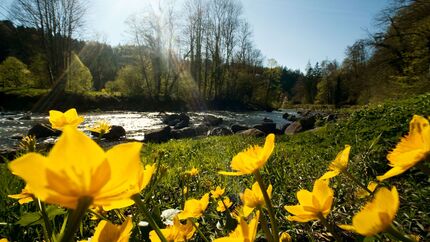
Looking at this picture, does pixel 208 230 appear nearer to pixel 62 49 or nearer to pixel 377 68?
pixel 377 68

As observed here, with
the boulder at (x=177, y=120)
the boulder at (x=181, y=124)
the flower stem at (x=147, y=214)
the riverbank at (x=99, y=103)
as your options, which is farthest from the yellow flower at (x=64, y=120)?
the riverbank at (x=99, y=103)

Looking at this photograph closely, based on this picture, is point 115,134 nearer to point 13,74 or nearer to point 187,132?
point 187,132

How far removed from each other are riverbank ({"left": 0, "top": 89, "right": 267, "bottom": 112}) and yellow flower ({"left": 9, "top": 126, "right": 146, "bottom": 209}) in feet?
101

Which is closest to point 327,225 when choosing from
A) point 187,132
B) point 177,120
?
point 187,132

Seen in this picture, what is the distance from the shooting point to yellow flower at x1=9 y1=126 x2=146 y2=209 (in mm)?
358

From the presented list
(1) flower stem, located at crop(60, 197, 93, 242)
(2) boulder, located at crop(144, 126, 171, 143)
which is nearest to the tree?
(2) boulder, located at crop(144, 126, 171, 143)

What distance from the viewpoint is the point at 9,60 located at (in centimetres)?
3553

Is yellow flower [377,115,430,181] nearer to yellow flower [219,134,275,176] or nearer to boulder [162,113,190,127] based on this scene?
yellow flower [219,134,275,176]

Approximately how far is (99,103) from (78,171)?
3351 cm

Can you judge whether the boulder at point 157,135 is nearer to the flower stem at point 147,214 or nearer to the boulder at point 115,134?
the boulder at point 115,134

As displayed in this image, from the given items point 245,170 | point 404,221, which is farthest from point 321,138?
point 245,170

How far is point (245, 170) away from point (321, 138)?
681 centimetres

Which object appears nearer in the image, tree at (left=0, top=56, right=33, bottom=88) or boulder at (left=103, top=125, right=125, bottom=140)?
boulder at (left=103, top=125, right=125, bottom=140)

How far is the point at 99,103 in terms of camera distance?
32156 millimetres
